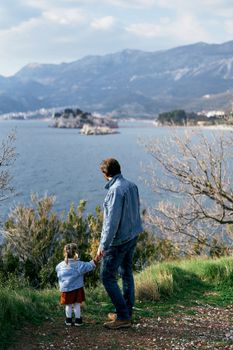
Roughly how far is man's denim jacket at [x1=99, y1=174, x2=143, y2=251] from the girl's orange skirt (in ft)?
2.49

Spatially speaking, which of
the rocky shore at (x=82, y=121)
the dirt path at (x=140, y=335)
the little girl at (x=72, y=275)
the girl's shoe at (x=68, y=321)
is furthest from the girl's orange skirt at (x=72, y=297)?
the rocky shore at (x=82, y=121)

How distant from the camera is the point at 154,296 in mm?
7062

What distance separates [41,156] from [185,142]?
75.3 metres

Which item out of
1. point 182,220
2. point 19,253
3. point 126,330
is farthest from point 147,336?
point 19,253

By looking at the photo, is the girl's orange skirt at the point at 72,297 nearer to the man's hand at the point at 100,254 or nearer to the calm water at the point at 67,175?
the man's hand at the point at 100,254

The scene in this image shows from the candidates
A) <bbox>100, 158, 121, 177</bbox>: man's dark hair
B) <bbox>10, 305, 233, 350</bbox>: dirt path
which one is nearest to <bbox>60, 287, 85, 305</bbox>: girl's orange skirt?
<bbox>10, 305, 233, 350</bbox>: dirt path

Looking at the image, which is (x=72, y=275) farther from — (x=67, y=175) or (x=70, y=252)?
(x=67, y=175)

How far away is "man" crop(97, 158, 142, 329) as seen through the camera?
217 inches

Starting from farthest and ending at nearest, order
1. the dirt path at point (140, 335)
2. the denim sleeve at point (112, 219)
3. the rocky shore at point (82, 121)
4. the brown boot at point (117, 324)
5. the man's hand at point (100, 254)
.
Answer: the rocky shore at point (82, 121) < the brown boot at point (117, 324) < the man's hand at point (100, 254) < the denim sleeve at point (112, 219) < the dirt path at point (140, 335)

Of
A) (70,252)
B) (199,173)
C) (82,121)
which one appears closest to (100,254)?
(70,252)

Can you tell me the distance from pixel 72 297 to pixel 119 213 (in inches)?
49.3

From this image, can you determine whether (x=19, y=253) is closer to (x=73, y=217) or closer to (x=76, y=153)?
(x=73, y=217)

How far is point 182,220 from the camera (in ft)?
50.8

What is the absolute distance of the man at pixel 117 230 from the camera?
5520 millimetres
